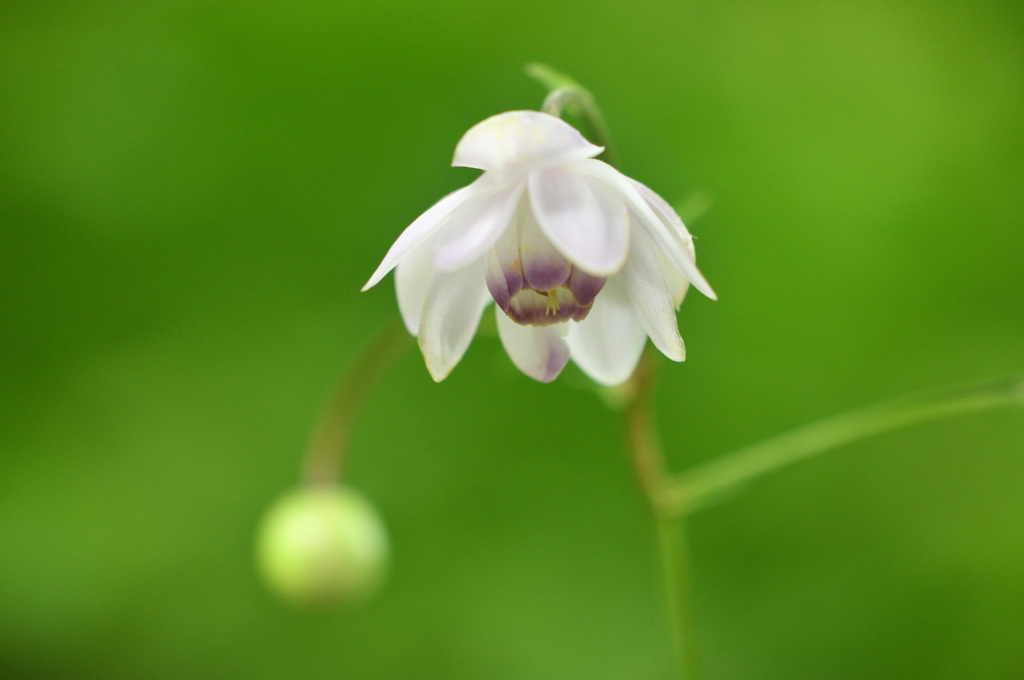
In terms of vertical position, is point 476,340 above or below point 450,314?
above

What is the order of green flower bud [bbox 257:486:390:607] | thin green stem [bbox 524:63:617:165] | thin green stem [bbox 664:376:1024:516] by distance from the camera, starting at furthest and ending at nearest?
green flower bud [bbox 257:486:390:607]
thin green stem [bbox 664:376:1024:516]
thin green stem [bbox 524:63:617:165]

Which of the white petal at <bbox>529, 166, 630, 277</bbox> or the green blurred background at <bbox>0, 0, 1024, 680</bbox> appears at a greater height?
the green blurred background at <bbox>0, 0, 1024, 680</bbox>

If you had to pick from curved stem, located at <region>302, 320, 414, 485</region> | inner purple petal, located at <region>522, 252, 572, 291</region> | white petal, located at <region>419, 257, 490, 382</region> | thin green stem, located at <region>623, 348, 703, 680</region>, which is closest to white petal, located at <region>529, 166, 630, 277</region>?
inner purple petal, located at <region>522, 252, 572, 291</region>

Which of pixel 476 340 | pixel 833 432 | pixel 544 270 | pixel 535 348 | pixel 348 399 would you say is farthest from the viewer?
pixel 476 340

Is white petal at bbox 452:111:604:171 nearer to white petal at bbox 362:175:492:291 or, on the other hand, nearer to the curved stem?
white petal at bbox 362:175:492:291

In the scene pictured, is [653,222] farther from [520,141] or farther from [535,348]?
[535,348]

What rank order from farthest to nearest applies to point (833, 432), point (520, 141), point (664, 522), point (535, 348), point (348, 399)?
point (348, 399) < point (664, 522) < point (833, 432) < point (535, 348) < point (520, 141)

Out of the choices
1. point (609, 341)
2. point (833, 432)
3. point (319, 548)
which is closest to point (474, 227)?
point (609, 341)
